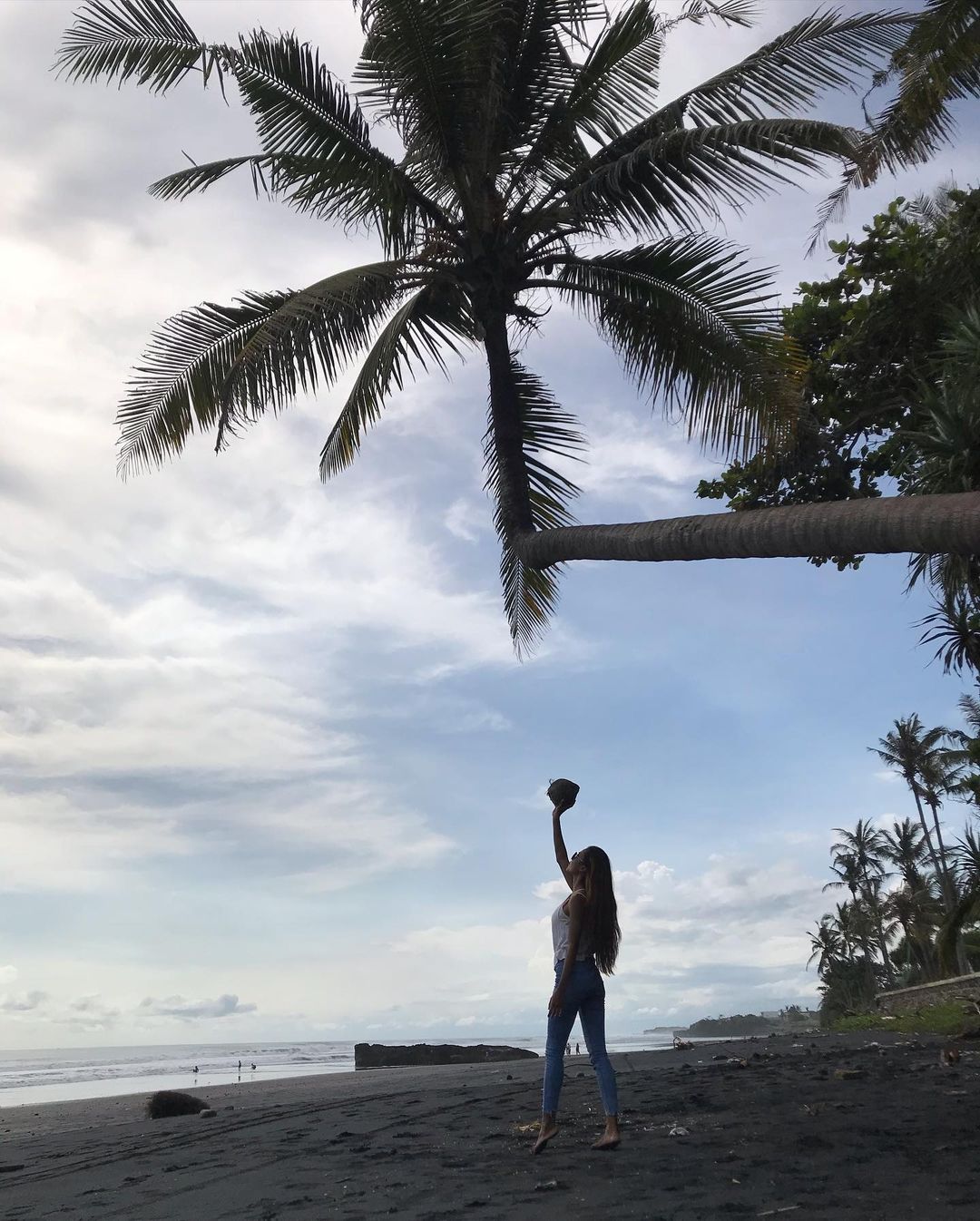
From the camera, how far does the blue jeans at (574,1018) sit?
5531 millimetres

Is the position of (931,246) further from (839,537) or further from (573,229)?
(839,537)

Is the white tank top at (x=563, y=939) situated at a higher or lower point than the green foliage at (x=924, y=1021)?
higher

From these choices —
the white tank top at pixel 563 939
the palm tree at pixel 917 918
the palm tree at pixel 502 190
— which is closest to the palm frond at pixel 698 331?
the palm tree at pixel 502 190

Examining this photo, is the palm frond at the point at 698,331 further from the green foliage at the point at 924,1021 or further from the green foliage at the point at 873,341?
the green foliage at the point at 924,1021

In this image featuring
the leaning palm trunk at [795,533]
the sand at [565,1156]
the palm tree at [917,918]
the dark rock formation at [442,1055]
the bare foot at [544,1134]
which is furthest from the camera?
the palm tree at [917,918]

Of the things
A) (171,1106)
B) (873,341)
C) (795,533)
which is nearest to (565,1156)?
(795,533)

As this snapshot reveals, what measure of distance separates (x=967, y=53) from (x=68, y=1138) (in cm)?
1114

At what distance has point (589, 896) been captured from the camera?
5.64 metres

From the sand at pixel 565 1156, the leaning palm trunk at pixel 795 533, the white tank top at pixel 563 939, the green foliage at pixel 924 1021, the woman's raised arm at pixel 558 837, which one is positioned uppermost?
the leaning palm trunk at pixel 795 533

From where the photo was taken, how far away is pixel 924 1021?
15.9 metres

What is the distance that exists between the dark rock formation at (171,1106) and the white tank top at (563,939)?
6377mm

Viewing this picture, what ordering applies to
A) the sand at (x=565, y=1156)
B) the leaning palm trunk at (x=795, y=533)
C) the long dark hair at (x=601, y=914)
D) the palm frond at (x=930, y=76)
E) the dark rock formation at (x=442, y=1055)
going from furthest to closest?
1. the dark rock formation at (x=442, y=1055)
2. the palm frond at (x=930, y=76)
3. the long dark hair at (x=601, y=914)
4. the leaning palm trunk at (x=795, y=533)
5. the sand at (x=565, y=1156)

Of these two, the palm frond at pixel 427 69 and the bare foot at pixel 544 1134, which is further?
the palm frond at pixel 427 69

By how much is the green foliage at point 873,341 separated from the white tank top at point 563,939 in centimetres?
795
